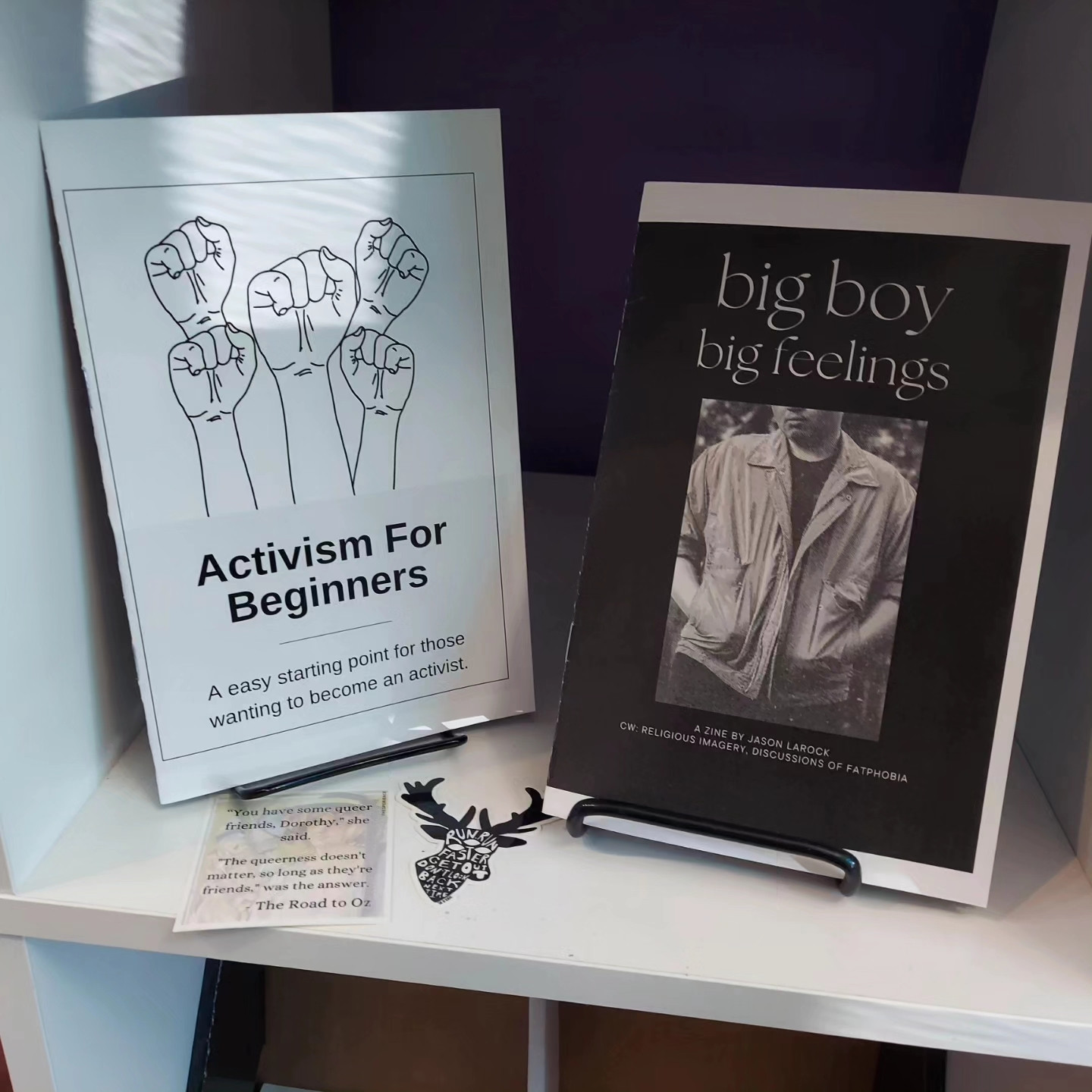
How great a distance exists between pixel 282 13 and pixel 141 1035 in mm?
844

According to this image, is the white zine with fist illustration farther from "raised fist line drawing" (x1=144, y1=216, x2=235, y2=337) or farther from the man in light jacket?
the man in light jacket

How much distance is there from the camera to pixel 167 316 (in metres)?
0.56

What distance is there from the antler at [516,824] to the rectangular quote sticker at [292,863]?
62mm

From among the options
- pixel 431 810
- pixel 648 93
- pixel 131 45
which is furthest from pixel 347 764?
pixel 648 93

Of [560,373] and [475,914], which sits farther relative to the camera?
[560,373]

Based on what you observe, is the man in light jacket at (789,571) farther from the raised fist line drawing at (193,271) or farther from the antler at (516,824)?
the raised fist line drawing at (193,271)

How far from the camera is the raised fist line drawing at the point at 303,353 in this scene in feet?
1.85

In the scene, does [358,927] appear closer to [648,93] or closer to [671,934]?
[671,934]

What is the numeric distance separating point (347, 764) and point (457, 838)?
0.32 ft

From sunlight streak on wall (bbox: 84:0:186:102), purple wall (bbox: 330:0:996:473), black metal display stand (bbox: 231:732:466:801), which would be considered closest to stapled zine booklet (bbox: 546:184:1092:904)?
black metal display stand (bbox: 231:732:466:801)

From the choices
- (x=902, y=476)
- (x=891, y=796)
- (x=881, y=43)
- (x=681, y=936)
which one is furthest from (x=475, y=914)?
(x=881, y=43)

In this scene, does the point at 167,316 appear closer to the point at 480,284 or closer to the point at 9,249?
the point at 9,249

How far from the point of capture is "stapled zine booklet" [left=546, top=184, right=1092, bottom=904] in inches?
21.7

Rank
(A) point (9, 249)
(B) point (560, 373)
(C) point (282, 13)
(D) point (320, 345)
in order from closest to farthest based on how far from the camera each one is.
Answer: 1. (A) point (9, 249)
2. (D) point (320, 345)
3. (C) point (282, 13)
4. (B) point (560, 373)
